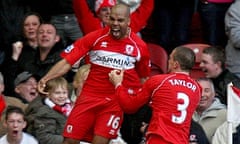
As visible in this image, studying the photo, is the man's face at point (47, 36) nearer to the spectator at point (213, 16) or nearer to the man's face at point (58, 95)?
the man's face at point (58, 95)

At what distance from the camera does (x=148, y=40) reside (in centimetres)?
1608

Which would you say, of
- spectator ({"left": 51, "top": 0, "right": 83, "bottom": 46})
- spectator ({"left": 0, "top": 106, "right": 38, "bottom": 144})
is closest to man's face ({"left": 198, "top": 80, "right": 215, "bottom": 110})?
spectator ({"left": 0, "top": 106, "right": 38, "bottom": 144})

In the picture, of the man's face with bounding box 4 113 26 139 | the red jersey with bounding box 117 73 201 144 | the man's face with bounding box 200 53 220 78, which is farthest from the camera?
the man's face with bounding box 200 53 220 78

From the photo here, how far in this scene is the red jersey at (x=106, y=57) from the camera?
481 inches

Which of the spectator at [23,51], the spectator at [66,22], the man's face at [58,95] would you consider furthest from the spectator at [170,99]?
the spectator at [66,22]

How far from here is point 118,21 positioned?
473 inches

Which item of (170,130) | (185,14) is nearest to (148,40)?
(185,14)

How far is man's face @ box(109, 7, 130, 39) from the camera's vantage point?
12.0 m

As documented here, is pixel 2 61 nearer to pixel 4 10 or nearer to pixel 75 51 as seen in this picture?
pixel 4 10

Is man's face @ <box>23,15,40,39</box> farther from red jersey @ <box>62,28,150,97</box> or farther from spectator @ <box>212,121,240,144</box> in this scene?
spectator @ <box>212,121,240,144</box>

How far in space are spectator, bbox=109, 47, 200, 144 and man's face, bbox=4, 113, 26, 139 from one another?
4.99 ft

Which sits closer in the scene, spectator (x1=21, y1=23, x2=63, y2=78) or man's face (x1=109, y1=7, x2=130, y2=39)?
man's face (x1=109, y1=7, x2=130, y2=39)

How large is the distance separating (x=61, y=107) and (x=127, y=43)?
1455 mm

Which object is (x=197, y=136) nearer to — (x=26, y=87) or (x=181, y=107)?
(x=181, y=107)
